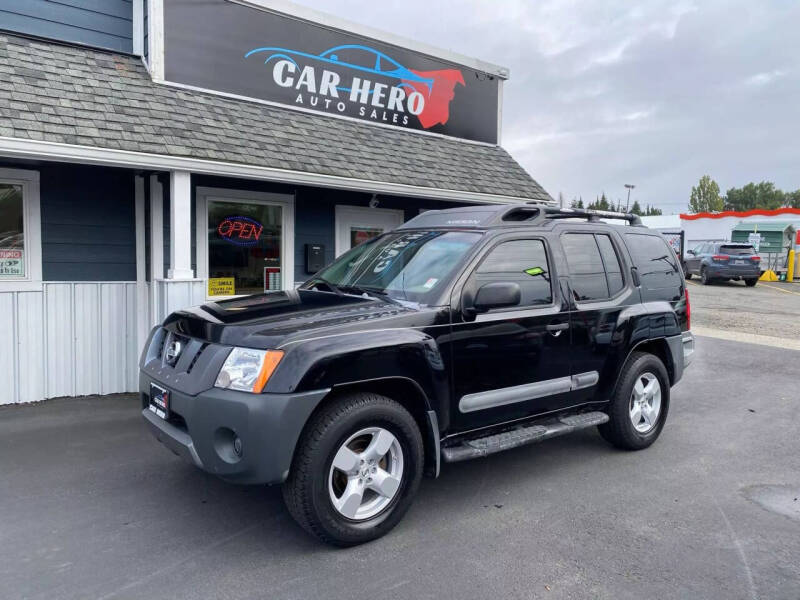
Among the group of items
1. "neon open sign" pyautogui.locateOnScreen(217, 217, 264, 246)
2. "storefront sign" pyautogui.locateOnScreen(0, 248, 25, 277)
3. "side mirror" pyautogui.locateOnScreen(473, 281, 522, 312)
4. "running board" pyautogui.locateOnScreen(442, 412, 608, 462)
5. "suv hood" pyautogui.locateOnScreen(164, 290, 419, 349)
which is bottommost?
"running board" pyautogui.locateOnScreen(442, 412, 608, 462)

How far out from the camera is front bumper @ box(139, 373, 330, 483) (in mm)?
3193

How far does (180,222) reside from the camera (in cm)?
620

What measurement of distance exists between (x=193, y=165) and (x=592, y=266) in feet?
13.0

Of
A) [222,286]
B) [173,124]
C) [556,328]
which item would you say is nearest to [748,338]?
[556,328]

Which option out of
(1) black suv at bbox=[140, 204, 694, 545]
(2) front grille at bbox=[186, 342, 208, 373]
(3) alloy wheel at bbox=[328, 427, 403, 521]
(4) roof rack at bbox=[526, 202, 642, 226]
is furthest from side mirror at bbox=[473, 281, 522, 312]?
(2) front grille at bbox=[186, 342, 208, 373]

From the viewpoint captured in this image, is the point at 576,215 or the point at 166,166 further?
the point at 166,166

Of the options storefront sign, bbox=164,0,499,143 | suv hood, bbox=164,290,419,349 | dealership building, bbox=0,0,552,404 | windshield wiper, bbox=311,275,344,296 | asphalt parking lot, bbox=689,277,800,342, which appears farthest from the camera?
asphalt parking lot, bbox=689,277,800,342

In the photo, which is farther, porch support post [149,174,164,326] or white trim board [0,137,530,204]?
porch support post [149,174,164,326]

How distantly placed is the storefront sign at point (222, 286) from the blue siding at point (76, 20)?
2883 mm

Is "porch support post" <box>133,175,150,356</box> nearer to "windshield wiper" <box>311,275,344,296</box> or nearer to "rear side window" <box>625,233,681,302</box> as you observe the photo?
"windshield wiper" <box>311,275,344,296</box>

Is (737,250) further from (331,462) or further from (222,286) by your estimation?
(331,462)

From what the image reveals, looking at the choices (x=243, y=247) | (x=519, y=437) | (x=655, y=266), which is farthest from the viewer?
(x=243, y=247)

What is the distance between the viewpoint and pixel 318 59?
27.1 feet

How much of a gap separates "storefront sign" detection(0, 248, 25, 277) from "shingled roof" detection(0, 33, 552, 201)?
4.93 feet
